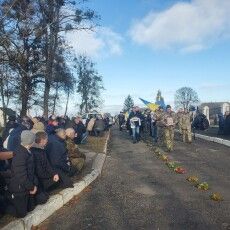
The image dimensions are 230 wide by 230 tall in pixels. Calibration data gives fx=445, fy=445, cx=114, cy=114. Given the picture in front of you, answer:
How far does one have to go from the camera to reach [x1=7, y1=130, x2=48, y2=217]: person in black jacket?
778 cm

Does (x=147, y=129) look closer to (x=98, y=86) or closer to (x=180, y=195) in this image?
(x=180, y=195)

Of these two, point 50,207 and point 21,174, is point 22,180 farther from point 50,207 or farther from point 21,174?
point 50,207

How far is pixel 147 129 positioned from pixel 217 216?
2593 centimetres

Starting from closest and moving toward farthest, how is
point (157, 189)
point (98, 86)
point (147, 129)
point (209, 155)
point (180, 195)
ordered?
1. point (180, 195)
2. point (157, 189)
3. point (209, 155)
4. point (147, 129)
5. point (98, 86)

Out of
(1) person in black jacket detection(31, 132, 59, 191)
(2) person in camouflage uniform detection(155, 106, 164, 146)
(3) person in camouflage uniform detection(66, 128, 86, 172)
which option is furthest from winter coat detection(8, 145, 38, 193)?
(2) person in camouflage uniform detection(155, 106, 164, 146)

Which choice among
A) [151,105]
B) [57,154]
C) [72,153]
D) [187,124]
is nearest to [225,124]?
[151,105]

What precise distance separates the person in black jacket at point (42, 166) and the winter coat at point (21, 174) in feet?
3.48

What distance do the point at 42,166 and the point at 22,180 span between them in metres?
1.41

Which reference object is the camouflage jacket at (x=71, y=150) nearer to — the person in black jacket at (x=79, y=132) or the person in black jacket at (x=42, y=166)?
the person in black jacket at (x=42, y=166)

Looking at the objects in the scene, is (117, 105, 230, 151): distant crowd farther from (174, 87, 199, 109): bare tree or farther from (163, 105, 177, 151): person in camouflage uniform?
(174, 87, 199, 109): bare tree

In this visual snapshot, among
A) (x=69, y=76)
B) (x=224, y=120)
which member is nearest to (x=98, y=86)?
(x=69, y=76)

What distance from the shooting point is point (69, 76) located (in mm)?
34594

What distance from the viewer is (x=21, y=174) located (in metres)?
7.80

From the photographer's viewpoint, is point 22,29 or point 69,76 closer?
point 22,29
